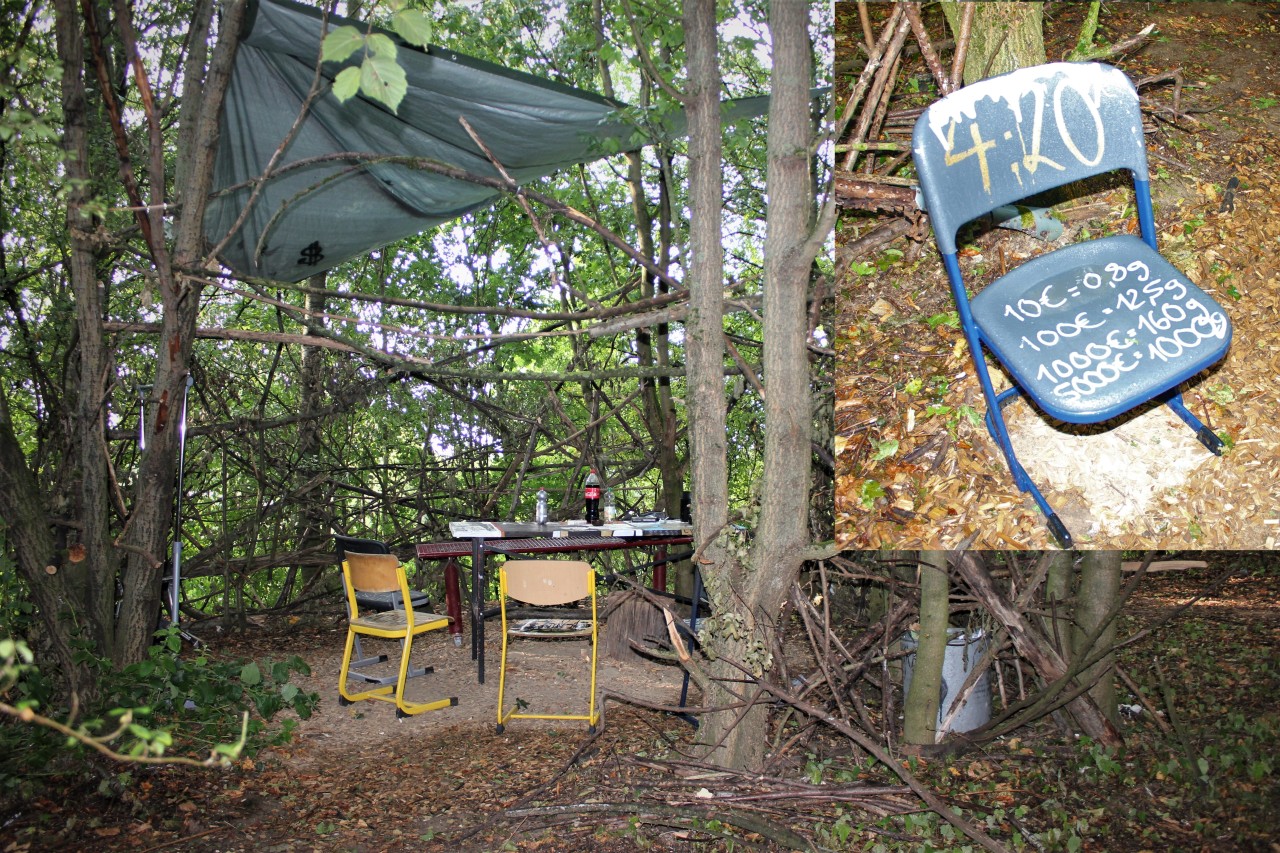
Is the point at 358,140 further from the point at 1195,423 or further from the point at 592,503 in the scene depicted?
the point at 1195,423

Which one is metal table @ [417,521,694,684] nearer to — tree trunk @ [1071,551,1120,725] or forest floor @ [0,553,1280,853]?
forest floor @ [0,553,1280,853]

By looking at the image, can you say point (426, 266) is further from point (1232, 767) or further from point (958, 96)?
point (1232, 767)

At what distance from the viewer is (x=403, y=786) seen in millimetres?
3088

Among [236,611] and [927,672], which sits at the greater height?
[927,672]

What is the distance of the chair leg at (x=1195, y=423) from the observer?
271 centimetres

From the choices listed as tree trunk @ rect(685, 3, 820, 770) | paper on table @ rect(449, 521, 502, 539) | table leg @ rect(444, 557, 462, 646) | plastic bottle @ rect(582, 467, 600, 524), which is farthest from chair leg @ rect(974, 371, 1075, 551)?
table leg @ rect(444, 557, 462, 646)

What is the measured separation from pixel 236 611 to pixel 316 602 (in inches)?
19.9

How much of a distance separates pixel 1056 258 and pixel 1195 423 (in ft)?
2.08

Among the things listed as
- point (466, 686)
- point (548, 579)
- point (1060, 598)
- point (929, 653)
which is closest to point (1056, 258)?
point (1060, 598)

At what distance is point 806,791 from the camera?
258 centimetres

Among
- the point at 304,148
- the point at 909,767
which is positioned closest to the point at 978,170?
the point at 909,767

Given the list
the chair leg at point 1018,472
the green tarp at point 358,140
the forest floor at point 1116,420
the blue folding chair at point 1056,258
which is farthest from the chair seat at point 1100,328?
the green tarp at point 358,140

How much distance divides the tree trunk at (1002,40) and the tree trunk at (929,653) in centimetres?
167

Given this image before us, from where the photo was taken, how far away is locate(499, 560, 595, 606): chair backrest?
357cm
